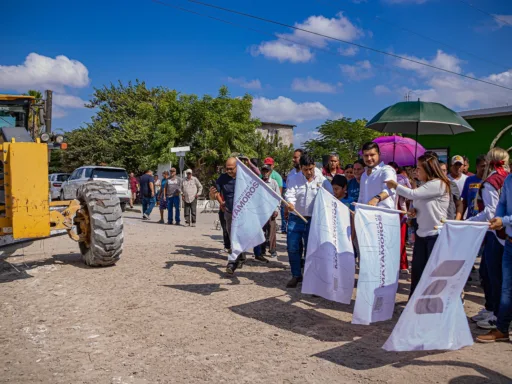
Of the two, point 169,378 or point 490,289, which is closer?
point 169,378

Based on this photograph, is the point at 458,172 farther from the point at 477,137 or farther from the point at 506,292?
the point at 477,137

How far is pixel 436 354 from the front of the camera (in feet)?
12.8

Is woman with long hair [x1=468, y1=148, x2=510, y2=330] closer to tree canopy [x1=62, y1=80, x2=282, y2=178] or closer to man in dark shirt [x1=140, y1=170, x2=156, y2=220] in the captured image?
man in dark shirt [x1=140, y1=170, x2=156, y2=220]

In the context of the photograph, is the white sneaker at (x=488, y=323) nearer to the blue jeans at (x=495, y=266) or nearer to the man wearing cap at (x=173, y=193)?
the blue jeans at (x=495, y=266)

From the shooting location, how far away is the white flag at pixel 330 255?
5121 millimetres

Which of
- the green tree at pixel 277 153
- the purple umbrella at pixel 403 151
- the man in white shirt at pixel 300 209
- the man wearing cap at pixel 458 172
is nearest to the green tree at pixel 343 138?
the green tree at pixel 277 153

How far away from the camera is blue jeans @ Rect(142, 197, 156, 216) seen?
15.8 meters

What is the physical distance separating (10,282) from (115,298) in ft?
6.57

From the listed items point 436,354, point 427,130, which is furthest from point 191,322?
point 427,130

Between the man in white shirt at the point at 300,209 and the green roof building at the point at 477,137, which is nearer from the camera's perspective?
the man in white shirt at the point at 300,209

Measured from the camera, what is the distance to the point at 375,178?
5.39m

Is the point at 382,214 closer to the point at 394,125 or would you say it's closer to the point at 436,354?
the point at 436,354

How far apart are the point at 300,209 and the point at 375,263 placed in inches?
87.4

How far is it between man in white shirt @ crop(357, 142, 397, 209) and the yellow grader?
12.6 feet
